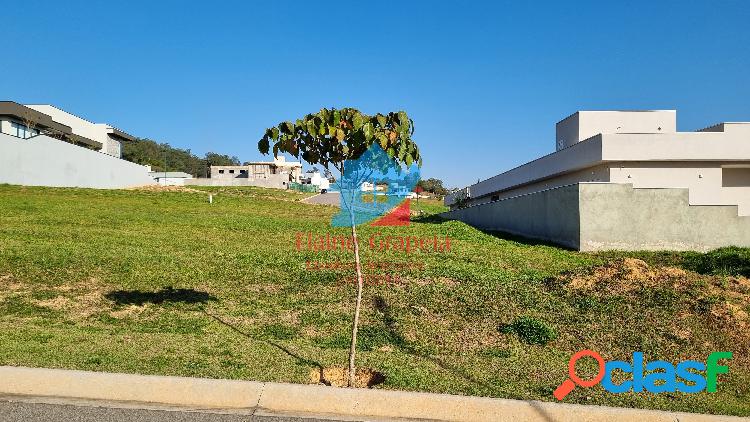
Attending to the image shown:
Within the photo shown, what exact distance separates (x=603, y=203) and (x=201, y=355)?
11.8 m

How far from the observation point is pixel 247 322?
24.5 ft

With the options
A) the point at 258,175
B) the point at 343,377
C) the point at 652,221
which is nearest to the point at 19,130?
the point at 652,221

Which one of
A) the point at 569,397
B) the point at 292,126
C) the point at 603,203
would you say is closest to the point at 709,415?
the point at 569,397

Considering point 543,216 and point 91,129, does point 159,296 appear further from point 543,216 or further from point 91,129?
point 91,129

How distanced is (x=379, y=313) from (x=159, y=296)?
3.73 meters

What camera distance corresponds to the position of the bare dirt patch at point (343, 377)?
17.2 ft

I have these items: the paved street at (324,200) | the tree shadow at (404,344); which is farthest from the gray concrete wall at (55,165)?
the tree shadow at (404,344)

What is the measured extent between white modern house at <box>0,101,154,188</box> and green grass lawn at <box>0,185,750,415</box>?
70.6 ft

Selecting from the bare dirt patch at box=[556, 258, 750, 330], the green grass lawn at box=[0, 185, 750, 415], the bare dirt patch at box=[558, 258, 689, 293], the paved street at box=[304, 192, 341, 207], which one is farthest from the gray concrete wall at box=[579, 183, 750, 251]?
the paved street at box=[304, 192, 341, 207]

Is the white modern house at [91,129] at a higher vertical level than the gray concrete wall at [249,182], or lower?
higher

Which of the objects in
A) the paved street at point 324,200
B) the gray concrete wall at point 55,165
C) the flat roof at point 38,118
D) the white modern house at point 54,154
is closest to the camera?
Result: the gray concrete wall at point 55,165

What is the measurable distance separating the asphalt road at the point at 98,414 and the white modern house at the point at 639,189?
476 inches

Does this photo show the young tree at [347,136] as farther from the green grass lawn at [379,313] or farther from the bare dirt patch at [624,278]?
the bare dirt patch at [624,278]

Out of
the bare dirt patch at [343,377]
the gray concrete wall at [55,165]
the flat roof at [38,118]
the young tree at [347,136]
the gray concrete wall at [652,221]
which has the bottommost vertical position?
the bare dirt patch at [343,377]
